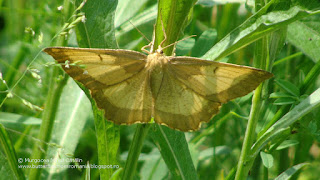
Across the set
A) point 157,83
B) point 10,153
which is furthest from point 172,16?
point 10,153

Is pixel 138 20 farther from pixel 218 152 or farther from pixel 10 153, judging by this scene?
pixel 10 153

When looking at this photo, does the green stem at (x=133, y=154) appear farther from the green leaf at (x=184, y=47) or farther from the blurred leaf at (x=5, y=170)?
the green leaf at (x=184, y=47)

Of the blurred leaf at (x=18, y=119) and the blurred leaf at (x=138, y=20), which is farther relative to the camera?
the blurred leaf at (x=138, y=20)

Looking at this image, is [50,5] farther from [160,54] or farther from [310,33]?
[310,33]

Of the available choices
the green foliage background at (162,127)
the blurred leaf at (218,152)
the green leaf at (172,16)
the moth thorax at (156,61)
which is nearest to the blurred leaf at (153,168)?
the green foliage background at (162,127)

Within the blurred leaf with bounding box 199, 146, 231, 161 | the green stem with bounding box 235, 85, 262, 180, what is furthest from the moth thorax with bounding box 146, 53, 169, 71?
the blurred leaf with bounding box 199, 146, 231, 161

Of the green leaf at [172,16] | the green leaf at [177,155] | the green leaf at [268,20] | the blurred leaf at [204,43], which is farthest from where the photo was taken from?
the blurred leaf at [204,43]
